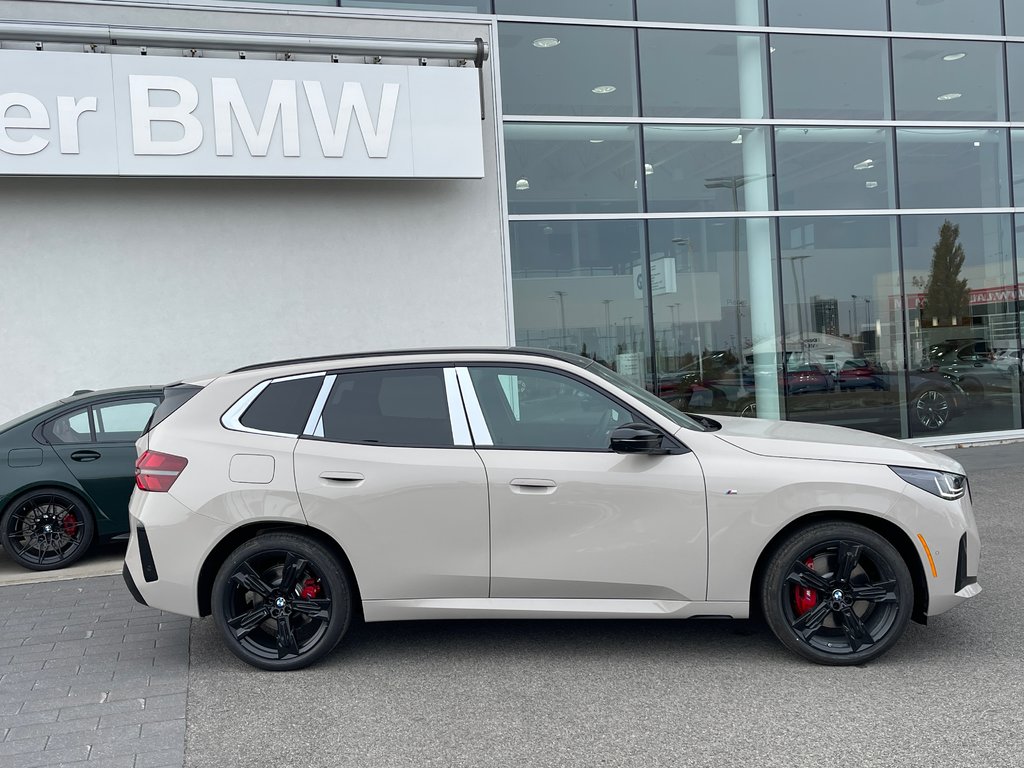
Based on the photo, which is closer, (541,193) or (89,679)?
(89,679)

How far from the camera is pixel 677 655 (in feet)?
15.8

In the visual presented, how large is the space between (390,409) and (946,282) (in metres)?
11.0

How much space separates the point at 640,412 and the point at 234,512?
2.19m

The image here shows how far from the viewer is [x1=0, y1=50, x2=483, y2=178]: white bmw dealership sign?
9727 millimetres

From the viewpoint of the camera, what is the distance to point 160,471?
15.6 feet

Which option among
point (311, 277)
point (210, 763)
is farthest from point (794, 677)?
point (311, 277)

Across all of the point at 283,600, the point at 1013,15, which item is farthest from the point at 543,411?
the point at 1013,15

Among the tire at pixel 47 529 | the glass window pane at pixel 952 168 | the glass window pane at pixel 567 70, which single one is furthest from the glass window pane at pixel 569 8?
the tire at pixel 47 529

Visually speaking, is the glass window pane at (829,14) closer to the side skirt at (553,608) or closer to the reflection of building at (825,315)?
the reflection of building at (825,315)

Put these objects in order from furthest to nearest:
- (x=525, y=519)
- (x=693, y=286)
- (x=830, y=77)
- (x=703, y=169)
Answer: (x=830, y=77)
(x=703, y=169)
(x=693, y=286)
(x=525, y=519)

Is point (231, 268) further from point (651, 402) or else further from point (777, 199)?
point (777, 199)

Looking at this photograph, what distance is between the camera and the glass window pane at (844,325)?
41.1ft

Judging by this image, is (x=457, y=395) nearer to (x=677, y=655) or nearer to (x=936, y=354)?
(x=677, y=655)

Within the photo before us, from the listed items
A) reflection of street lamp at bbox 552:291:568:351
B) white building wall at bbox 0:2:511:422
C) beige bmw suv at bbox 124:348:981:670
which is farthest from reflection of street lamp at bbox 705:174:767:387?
beige bmw suv at bbox 124:348:981:670
